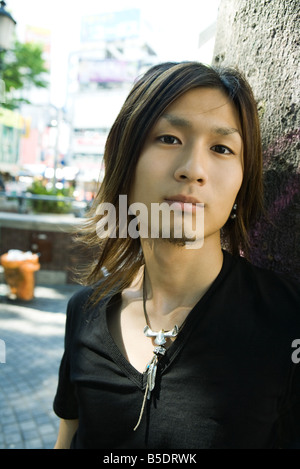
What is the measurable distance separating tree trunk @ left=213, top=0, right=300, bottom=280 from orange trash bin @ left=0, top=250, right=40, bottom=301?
21.8 ft

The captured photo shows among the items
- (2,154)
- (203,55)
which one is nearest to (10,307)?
(203,55)

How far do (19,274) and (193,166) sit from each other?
6894 millimetres

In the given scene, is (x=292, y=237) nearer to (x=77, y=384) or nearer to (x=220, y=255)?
(x=220, y=255)

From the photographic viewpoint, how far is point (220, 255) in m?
1.25

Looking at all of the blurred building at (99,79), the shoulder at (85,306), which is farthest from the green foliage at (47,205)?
the blurred building at (99,79)

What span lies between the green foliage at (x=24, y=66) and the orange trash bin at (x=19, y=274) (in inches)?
442

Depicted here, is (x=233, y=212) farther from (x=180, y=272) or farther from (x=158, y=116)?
(x=158, y=116)

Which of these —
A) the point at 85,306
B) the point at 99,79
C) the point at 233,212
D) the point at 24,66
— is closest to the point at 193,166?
the point at 233,212

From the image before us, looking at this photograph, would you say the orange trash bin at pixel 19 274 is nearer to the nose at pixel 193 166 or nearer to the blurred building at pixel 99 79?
the nose at pixel 193 166

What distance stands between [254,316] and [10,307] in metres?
6.84

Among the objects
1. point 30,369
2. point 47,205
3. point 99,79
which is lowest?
point 30,369

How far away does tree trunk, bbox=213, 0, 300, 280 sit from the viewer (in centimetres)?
125

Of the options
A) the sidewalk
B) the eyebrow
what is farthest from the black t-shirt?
the sidewalk

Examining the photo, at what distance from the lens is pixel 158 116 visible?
1166 millimetres
